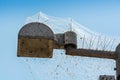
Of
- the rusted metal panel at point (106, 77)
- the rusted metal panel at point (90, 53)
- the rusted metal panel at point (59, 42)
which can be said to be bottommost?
the rusted metal panel at point (106, 77)

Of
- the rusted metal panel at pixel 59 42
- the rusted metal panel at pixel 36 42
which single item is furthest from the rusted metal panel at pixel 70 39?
the rusted metal panel at pixel 36 42

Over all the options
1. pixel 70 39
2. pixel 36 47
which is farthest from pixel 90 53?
pixel 36 47

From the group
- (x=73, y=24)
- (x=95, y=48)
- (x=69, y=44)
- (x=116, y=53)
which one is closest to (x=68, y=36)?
(x=69, y=44)

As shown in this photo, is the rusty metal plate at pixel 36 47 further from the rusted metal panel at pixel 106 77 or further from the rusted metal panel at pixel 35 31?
the rusted metal panel at pixel 106 77

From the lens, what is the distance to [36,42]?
1.51 m

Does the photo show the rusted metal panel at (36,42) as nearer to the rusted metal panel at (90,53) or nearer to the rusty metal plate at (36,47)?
the rusty metal plate at (36,47)

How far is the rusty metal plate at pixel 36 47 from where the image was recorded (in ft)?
4.89

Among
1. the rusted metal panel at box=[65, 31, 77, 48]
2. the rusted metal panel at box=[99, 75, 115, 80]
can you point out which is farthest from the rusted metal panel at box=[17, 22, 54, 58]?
the rusted metal panel at box=[99, 75, 115, 80]

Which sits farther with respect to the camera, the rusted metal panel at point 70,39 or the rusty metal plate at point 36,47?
the rusted metal panel at point 70,39

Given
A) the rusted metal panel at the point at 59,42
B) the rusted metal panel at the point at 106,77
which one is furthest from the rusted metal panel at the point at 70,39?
the rusted metal panel at the point at 106,77

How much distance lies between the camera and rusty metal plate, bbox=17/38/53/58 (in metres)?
1.49

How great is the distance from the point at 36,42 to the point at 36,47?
3 centimetres

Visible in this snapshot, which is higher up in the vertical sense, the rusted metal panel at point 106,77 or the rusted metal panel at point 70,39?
the rusted metal panel at point 70,39

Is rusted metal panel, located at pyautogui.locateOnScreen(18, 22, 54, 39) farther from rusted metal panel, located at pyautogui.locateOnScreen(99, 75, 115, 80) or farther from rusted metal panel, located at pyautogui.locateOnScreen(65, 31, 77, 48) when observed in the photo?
rusted metal panel, located at pyautogui.locateOnScreen(99, 75, 115, 80)
